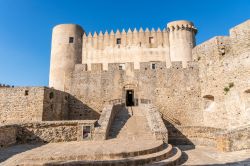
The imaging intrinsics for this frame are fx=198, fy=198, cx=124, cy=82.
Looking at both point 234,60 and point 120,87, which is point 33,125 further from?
point 234,60

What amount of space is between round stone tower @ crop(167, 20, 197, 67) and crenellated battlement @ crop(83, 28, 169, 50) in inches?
30.2

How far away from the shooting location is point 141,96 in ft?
55.0

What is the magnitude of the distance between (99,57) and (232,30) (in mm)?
12455

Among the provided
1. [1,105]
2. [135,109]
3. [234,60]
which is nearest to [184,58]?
[234,60]

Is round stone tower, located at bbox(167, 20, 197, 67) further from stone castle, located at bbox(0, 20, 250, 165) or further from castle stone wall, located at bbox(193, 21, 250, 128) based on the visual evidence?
castle stone wall, located at bbox(193, 21, 250, 128)

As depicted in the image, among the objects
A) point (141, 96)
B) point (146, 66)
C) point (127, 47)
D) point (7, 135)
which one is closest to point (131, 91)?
point (141, 96)

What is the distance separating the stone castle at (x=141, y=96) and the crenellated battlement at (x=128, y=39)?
10 centimetres

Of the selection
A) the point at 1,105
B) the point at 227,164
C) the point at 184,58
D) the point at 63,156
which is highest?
the point at 184,58

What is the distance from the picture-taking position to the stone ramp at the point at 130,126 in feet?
33.3

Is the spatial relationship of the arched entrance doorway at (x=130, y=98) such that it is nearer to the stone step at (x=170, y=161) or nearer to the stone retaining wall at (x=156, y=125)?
the stone retaining wall at (x=156, y=125)

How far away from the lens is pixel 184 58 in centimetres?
1959

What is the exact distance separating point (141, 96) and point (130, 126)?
578 cm

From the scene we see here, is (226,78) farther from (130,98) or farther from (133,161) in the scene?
(133,161)

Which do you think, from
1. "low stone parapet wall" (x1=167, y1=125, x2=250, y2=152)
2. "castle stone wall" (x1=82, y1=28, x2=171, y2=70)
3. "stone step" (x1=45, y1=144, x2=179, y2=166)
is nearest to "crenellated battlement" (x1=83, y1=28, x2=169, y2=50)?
"castle stone wall" (x1=82, y1=28, x2=171, y2=70)
